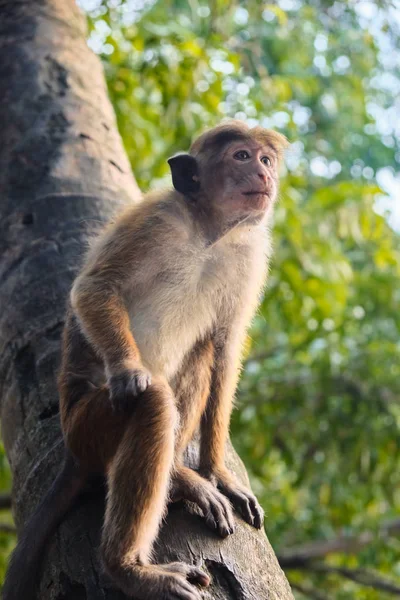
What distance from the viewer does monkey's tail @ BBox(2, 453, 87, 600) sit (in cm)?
265

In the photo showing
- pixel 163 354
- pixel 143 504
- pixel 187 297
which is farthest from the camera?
pixel 187 297

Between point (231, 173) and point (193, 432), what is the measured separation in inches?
50.1

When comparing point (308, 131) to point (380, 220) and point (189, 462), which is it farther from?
point (189, 462)

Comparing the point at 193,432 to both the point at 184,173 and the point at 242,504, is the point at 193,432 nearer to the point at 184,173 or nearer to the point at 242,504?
the point at 242,504

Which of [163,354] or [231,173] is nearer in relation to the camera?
[163,354]

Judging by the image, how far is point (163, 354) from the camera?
3422 millimetres

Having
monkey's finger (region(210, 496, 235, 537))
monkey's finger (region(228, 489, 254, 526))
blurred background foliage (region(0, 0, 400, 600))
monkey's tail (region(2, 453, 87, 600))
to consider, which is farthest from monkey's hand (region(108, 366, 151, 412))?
blurred background foliage (region(0, 0, 400, 600))

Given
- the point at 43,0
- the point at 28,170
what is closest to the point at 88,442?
the point at 28,170

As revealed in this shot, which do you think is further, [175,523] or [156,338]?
[156,338]

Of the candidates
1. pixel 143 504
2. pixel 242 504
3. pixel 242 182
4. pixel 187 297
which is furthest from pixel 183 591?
pixel 242 182

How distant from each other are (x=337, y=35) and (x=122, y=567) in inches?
354

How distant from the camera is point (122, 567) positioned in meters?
2.51

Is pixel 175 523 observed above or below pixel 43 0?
below

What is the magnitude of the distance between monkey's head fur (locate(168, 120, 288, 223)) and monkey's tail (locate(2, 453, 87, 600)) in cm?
155
